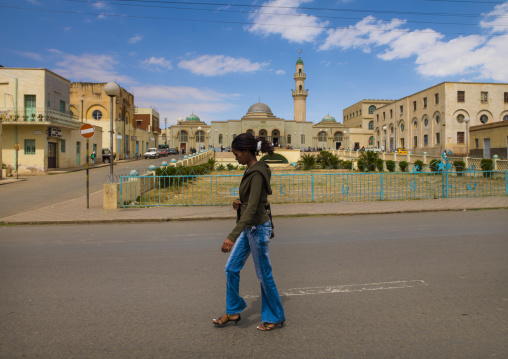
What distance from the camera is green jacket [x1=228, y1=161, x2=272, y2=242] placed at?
A: 3268 millimetres

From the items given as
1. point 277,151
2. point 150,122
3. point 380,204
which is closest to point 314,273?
point 380,204

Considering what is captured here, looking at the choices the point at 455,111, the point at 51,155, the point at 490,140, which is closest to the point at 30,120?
the point at 51,155

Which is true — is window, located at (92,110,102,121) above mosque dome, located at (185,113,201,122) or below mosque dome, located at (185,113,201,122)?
below

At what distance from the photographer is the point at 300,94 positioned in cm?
7700

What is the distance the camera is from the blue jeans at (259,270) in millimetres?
3346

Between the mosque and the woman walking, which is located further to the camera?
the mosque

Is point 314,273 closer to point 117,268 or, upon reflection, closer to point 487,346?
point 487,346

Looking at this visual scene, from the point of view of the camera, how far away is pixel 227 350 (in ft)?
9.82

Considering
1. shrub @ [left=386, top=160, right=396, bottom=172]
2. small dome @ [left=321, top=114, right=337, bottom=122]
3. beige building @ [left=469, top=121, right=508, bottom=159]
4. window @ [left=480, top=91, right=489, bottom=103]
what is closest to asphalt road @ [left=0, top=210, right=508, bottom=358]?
shrub @ [left=386, top=160, right=396, bottom=172]

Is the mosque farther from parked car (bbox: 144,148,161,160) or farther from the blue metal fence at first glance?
the blue metal fence

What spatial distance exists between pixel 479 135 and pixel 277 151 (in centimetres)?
2279

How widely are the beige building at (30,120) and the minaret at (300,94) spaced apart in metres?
54.0

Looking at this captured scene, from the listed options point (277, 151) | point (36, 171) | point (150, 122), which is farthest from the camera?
point (150, 122)

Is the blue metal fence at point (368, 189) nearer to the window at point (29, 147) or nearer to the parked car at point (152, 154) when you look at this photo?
the window at point (29, 147)
